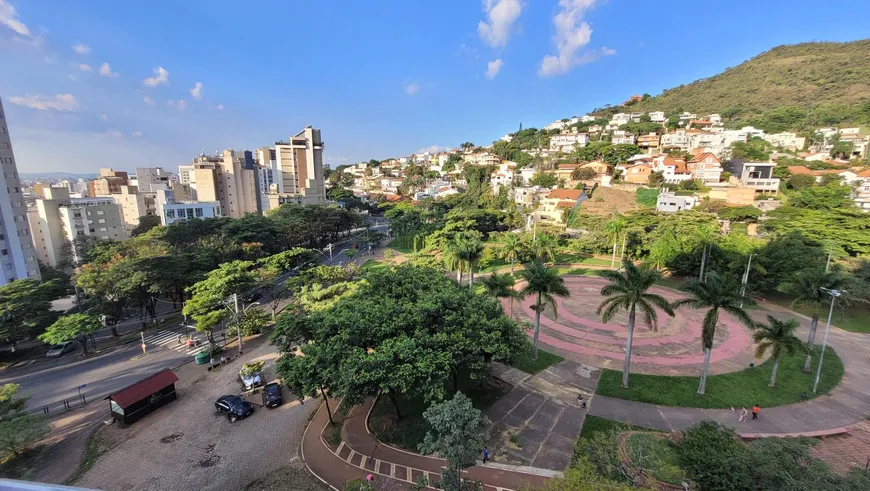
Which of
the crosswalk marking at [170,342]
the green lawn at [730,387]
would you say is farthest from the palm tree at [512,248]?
the crosswalk marking at [170,342]

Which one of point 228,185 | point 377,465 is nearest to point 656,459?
point 377,465

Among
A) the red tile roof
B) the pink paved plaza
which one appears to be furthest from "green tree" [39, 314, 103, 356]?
the pink paved plaza

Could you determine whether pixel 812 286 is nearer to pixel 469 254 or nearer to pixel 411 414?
pixel 469 254

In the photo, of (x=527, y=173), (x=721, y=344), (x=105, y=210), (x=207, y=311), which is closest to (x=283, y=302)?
(x=207, y=311)

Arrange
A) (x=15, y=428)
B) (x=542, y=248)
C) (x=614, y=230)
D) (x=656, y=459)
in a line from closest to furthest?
1. (x=656, y=459)
2. (x=15, y=428)
3. (x=542, y=248)
4. (x=614, y=230)

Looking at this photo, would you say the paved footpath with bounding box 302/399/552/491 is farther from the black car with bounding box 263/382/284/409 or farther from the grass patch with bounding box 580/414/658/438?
the grass patch with bounding box 580/414/658/438

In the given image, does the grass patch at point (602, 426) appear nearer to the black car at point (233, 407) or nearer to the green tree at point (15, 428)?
the black car at point (233, 407)
